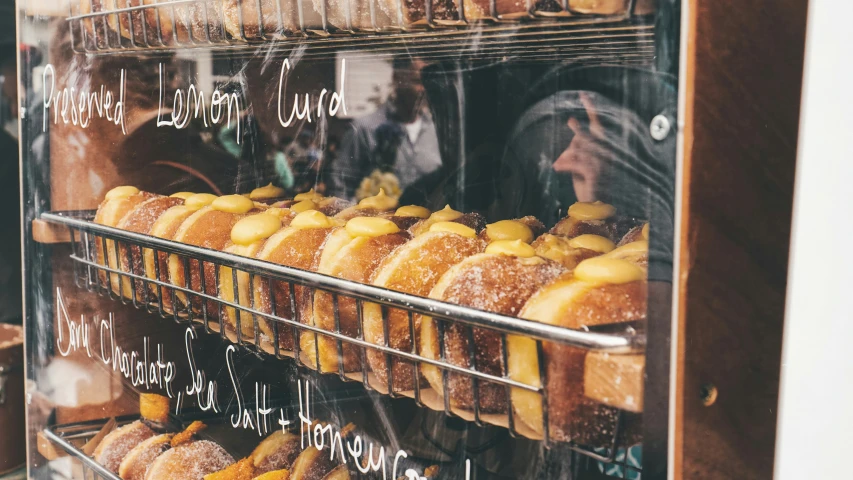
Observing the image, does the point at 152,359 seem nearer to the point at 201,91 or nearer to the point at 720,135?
the point at 201,91

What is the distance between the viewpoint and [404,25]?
95 centimetres

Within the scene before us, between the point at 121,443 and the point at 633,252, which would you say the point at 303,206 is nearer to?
the point at 633,252

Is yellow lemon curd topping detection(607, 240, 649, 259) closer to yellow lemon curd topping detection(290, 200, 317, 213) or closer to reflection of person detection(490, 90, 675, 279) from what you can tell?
reflection of person detection(490, 90, 675, 279)

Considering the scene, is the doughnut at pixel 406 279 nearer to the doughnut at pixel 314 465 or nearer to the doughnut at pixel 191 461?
the doughnut at pixel 314 465

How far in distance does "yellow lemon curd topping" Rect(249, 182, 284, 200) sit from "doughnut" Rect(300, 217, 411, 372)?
0.33 m

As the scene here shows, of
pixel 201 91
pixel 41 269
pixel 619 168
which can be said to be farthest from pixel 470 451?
pixel 41 269

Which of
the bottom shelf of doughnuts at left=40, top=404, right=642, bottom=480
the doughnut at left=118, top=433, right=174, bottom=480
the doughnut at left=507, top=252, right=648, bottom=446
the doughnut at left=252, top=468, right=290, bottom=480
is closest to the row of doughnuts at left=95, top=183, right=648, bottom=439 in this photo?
the doughnut at left=507, top=252, right=648, bottom=446

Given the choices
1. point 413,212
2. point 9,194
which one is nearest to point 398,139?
point 413,212

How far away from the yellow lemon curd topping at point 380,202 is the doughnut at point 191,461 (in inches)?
23.5

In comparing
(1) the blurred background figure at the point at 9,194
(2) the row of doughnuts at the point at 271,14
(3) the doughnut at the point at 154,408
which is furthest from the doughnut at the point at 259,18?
(1) the blurred background figure at the point at 9,194

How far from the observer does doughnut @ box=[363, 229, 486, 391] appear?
950mm

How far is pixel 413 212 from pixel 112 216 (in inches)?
30.6

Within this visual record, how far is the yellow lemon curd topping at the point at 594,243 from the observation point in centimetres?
92

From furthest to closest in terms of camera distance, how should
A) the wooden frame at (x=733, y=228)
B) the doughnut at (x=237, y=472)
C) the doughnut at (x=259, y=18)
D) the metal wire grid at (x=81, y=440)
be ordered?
the metal wire grid at (x=81, y=440) < the doughnut at (x=237, y=472) < the doughnut at (x=259, y=18) < the wooden frame at (x=733, y=228)
